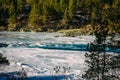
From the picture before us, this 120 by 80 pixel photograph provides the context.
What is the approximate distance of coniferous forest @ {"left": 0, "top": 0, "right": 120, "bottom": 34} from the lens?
329 feet

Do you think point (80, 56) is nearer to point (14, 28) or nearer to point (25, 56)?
point (25, 56)

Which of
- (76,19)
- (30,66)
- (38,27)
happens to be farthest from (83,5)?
(30,66)

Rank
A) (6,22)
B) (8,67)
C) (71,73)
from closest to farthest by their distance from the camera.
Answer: (71,73) → (8,67) → (6,22)

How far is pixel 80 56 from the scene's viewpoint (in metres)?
48.7

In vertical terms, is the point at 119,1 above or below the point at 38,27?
above

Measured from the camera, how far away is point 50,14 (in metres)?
109

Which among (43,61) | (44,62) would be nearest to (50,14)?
(43,61)

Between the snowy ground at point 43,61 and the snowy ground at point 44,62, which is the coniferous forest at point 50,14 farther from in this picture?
the snowy ground at point 44,62

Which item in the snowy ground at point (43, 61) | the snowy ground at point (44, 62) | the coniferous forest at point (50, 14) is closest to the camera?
the snowy ground at point (44, 62)

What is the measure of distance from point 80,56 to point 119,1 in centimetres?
6052

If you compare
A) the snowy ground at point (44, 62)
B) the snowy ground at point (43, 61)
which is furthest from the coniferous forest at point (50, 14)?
the snowy ground at point (44, 62)

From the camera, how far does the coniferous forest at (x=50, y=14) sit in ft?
329

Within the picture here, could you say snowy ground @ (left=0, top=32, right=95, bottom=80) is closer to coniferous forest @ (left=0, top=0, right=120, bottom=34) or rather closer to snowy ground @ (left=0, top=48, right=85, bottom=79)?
snowy ground @ (left=0, top=48, right=85, bottom=79)

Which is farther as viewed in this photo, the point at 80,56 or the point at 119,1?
the point at 119,1
